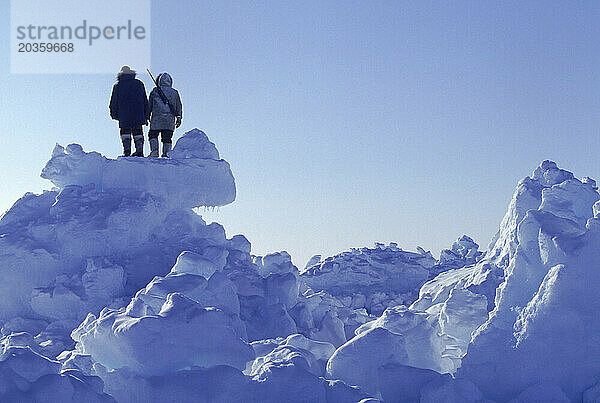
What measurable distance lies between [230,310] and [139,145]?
4.17m

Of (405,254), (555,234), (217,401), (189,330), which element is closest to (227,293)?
(189,330)

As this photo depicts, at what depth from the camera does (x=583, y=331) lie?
6.36 metres

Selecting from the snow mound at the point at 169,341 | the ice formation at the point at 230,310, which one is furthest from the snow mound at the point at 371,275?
the snow mound at the point at 169,341

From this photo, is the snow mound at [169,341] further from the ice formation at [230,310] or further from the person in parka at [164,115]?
the person in parka at [164,115]

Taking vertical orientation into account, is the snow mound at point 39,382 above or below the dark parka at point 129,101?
below

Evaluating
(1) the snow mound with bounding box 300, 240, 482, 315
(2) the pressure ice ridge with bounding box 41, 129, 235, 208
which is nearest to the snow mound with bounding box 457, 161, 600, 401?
(2) the pressure ice ridge with bounding box 41, 129, 235, 208

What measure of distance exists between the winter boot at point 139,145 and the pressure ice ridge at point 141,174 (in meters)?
0.50

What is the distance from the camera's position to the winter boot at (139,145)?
11.2 metres

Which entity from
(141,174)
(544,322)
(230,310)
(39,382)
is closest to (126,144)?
(141,174)

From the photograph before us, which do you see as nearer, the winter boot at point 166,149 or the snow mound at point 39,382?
the snow mound at point 39,382

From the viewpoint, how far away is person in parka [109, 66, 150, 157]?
10.8 m

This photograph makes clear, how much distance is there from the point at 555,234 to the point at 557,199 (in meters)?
1.54

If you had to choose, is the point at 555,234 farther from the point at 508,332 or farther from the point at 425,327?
the point at 425,327

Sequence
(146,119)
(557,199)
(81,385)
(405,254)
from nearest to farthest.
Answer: (81,385) → (557,199) → (146,119) → (405,254)
